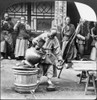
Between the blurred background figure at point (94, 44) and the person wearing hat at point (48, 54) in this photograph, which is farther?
the blurred background figure at point (94, 44)

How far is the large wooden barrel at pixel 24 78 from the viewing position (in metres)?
7.75

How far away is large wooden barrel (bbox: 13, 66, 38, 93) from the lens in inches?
305

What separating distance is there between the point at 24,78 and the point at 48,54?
41.6 inches

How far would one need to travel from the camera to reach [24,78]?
7.81m

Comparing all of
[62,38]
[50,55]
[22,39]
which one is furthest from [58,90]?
[22,39]

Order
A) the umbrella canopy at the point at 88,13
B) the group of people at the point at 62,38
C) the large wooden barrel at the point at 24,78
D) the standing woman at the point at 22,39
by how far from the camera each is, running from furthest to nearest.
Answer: the standing woman at the point at 22,39, the group of people at the point at 62,38, the large wooden barrel at the point at 24,78, the umbrella canopy at the point at 88,13

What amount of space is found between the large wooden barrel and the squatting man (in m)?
0.53

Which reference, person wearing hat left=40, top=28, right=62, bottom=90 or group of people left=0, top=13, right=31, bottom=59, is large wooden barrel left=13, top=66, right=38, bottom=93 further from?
group of people left=0, top=13, right=31, bottom=59

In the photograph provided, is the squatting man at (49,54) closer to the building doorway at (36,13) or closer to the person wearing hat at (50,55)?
the person wearing hat at (50,55)

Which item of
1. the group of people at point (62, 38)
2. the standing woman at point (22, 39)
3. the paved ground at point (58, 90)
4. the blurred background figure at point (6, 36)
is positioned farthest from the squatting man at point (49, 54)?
the blurred background figure at point (6, 36)

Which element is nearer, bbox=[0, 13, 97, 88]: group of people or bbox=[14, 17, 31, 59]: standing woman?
bbox=[0, 13, 97, 88]: group of people

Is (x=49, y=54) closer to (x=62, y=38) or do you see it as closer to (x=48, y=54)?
(x=48, y=54)

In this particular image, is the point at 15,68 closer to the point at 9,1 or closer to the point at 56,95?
the point at 56,95

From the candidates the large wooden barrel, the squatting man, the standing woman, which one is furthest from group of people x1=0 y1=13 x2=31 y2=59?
the large wooden barrel
